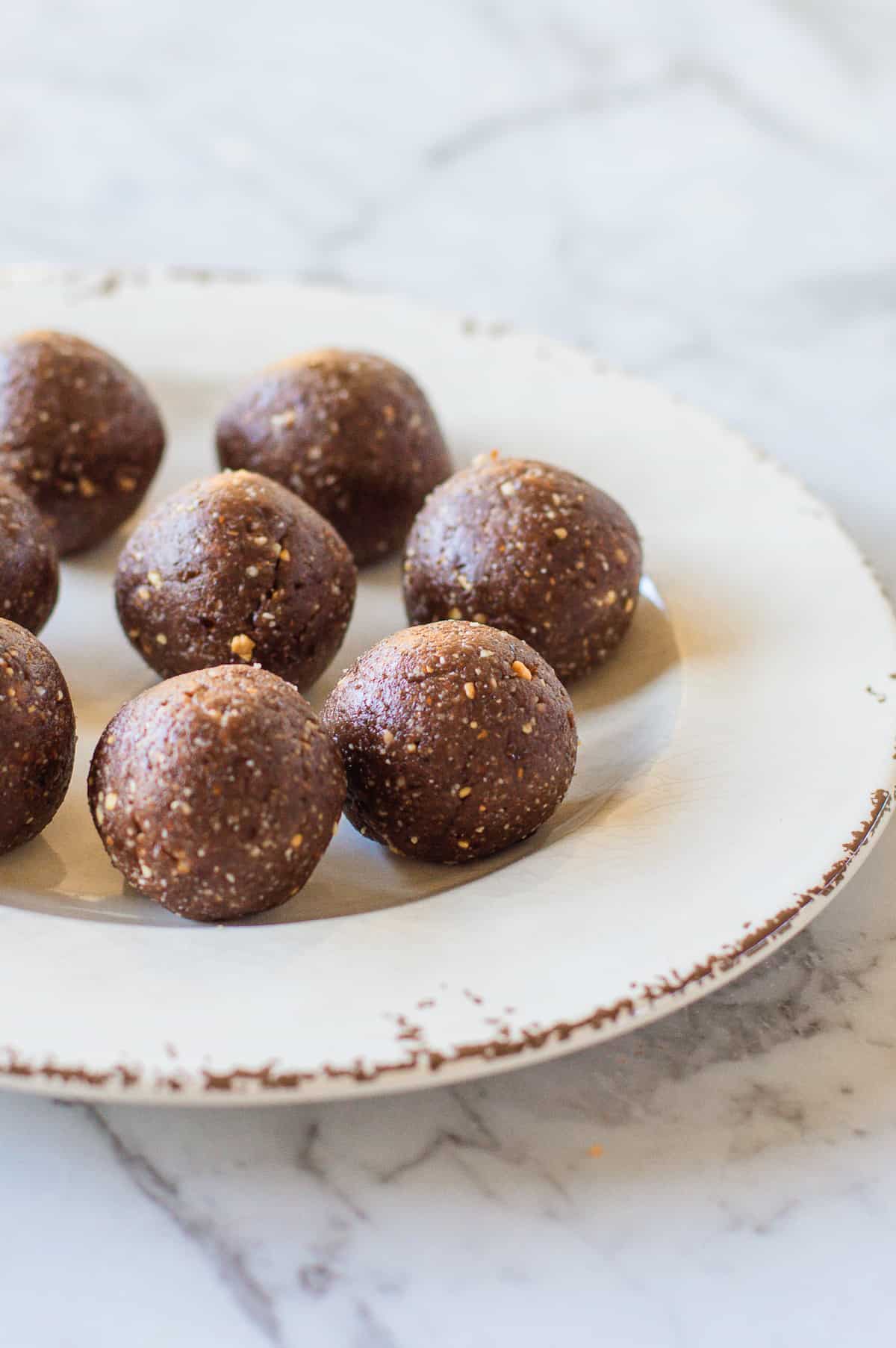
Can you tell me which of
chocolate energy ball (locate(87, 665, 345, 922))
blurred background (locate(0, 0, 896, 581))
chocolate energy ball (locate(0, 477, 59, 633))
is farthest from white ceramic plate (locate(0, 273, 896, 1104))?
blurred background (locate(0, 0, 896, 581))

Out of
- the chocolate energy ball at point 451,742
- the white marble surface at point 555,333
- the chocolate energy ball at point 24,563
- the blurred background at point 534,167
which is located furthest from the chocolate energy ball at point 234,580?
the blurred background at point 534,167

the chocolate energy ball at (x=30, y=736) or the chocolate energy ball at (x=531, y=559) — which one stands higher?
the chocolate energy ball at (x=531, y=559)

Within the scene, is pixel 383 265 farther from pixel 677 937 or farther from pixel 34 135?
pixel 677 937

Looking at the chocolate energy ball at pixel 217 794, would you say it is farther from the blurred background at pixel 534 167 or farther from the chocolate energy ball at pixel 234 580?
the blurred background at pixel 534 167

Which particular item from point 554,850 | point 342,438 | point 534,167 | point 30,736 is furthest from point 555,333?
point 30,736

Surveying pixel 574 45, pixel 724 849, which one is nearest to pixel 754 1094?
pixel 724 849

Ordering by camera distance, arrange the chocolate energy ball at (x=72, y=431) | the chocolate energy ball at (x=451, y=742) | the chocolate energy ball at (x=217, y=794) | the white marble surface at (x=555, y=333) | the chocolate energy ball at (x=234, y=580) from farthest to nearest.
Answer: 1. the chocolate energy ball at (x=72, y=431)
2. the chocolate energy ball at (x=234, y=580)
3. the chocolate energy ball at (x=451, y=742)
4. the chocolate energy ball at (x=217, y=794)
5. the white marble surface at (x=555, y=333)

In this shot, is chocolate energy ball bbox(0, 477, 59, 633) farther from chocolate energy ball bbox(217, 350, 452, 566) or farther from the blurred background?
the blurred background
